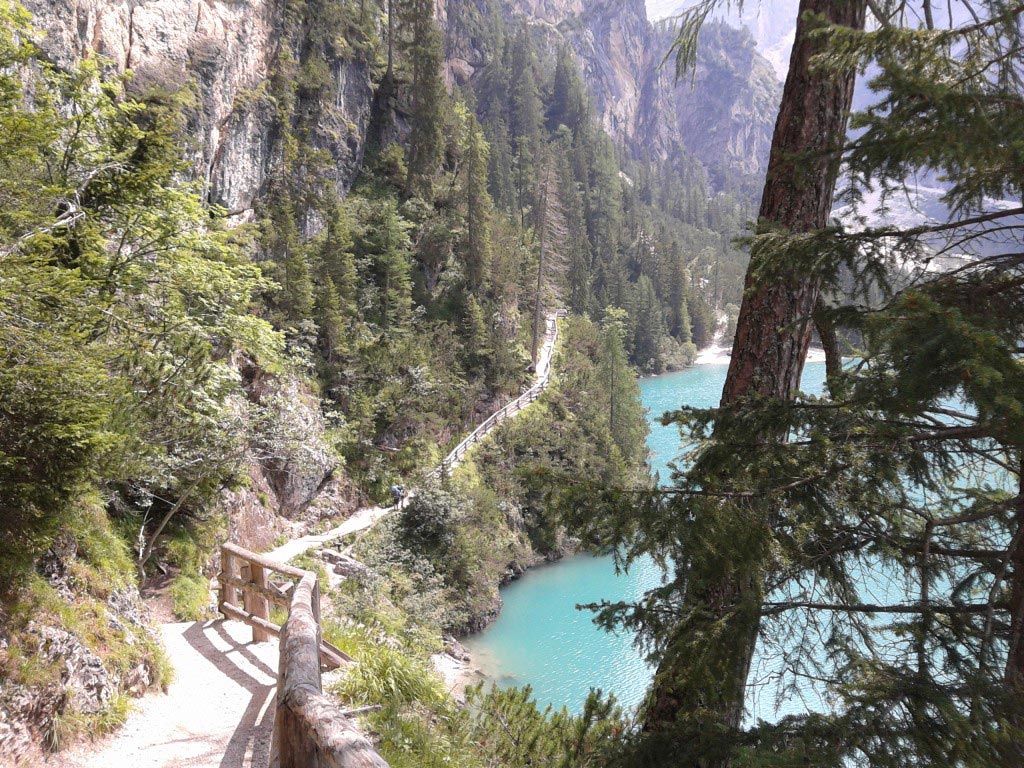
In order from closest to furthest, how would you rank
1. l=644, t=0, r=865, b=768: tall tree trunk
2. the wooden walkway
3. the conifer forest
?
1. the conifer forest
2. l=644, t=0, r=865, b=768: tall tree trunk
3. the wooden walkway

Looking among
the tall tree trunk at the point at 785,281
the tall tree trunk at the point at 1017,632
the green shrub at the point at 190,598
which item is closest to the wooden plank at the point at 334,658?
the tall tree trunk at the point at 785,281

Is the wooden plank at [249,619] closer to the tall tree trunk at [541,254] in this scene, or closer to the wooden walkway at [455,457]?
the wooden walkway at [455,457]

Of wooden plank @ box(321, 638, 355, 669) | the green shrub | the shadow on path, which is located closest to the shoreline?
the green shrub

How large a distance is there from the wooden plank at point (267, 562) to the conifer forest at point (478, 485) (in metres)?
0.05

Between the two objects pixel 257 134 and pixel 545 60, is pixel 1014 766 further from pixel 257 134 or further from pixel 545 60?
pixel 545 60

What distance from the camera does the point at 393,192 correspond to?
3494 centimetres

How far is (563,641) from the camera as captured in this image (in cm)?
2067

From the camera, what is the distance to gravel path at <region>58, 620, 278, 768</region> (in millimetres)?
3922

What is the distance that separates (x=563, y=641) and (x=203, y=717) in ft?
57.7

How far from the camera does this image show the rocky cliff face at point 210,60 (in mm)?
15602

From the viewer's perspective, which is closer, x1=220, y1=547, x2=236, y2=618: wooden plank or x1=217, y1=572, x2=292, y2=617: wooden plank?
x1=217, y1=572, x2=292, y2=617: wooden plank

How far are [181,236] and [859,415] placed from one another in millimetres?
9825

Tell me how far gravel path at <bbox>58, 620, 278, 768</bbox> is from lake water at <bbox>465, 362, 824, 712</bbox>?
32.7 feet

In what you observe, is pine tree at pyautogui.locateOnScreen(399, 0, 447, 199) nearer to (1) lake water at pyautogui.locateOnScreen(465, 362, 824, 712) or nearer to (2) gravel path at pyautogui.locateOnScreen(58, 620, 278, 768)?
(1) lake water at pyautogui.locateOnScreen(465, 362, 824, 712)
